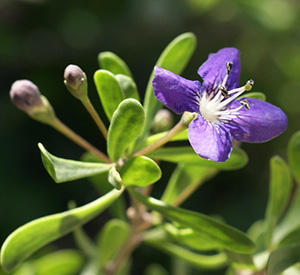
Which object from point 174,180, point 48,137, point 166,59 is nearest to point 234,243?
point 174,180

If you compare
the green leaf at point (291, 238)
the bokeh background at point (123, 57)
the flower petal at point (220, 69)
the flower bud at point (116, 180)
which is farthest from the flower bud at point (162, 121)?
the bokeh background at point (123, 57)

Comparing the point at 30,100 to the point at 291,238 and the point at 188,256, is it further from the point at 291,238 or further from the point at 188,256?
the point at 291,238

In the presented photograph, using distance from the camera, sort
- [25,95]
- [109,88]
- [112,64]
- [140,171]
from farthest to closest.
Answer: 1. [112,64]
2. [25,95]
3. [109,88]
4. [140,171]

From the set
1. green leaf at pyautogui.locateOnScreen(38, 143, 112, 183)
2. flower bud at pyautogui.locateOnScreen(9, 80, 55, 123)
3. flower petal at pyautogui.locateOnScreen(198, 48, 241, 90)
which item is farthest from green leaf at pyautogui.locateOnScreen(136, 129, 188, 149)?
flower bud at pyautogui.locateOnScreen(9, 80, 55, 123)

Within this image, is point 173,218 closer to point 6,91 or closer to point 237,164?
point 237,164

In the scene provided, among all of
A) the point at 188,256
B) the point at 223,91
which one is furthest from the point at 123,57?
the point at 223,91

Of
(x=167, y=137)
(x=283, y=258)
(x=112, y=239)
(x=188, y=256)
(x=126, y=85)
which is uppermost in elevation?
(x=126, y=85)

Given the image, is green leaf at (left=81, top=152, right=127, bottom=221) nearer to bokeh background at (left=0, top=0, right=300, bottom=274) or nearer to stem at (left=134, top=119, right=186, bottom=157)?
stem at (left=134, top=119, right=186, bottom=157)

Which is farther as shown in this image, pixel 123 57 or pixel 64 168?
pixel 123 57
